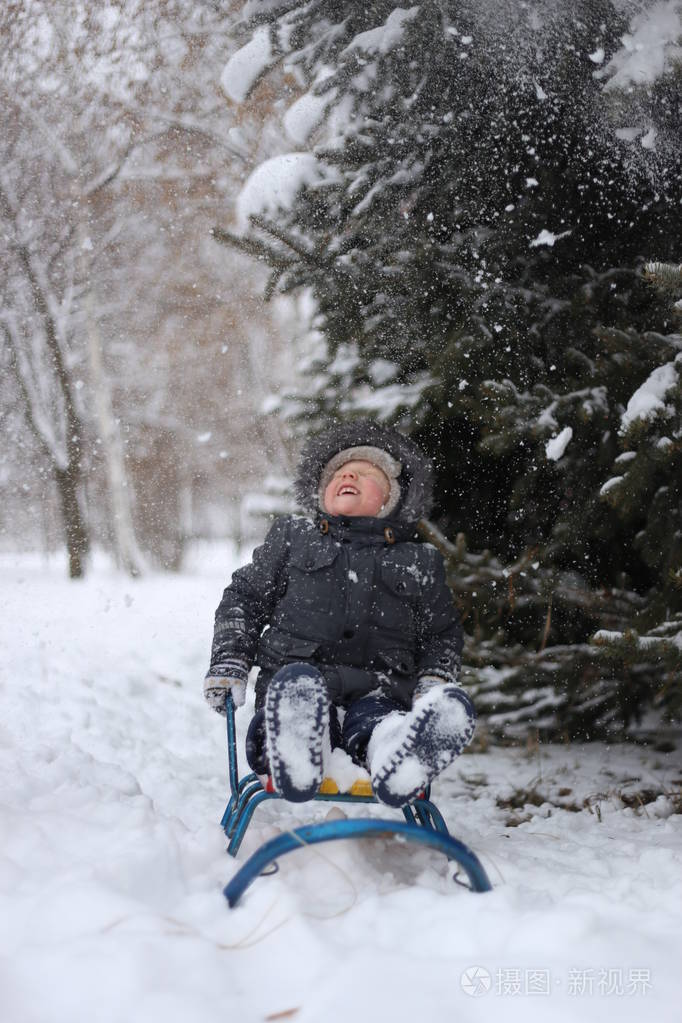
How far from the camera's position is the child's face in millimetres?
2293

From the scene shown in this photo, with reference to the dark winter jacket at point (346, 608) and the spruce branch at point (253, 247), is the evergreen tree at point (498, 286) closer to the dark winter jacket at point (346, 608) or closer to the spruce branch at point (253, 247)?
the spruce branch at point (253, 247)

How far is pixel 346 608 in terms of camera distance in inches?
83.9

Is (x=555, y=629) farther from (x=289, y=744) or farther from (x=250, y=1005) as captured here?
(x=250, y=1005)

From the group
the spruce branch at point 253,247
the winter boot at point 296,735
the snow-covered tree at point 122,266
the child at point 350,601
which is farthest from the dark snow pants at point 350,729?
the snow-covered tree at point 122,266

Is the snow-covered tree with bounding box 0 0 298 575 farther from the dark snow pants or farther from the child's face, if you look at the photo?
the dark snow pants

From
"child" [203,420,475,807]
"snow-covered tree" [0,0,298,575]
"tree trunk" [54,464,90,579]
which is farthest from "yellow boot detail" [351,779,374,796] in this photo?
"tree trunk" [54,464,90,579]

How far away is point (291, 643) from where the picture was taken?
82.4 inches

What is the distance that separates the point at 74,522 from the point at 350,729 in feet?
30.4

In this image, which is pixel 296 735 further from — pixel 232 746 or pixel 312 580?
pixel 312 580

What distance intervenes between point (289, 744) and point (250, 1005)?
526mm

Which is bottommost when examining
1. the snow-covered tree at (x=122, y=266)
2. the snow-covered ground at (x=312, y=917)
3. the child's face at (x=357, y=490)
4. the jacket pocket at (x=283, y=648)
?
the snow-covered ground at (x=312, y=917)

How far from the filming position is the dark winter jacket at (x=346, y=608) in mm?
2080

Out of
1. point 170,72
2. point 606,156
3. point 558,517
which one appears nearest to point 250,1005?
point 558,517

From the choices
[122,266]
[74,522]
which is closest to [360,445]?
[74,522]
